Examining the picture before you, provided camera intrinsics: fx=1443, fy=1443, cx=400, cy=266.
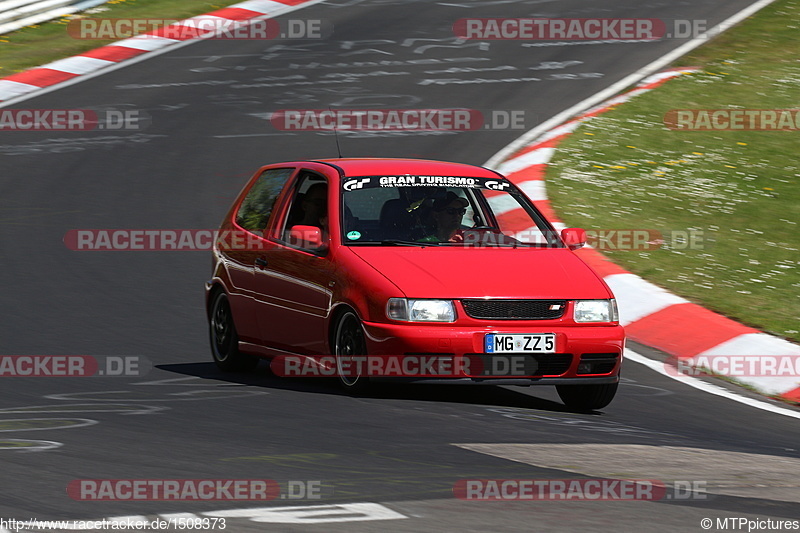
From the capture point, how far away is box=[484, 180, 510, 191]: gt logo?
967 cm

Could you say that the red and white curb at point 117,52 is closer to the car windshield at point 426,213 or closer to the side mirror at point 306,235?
the car windshield at point 426,213

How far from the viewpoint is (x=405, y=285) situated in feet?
27.2

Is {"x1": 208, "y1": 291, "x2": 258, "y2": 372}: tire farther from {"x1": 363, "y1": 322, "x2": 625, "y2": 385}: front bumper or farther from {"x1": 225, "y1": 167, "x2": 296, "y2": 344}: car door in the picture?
{"x1": 363, "y1": 322, "x2": 625, "y2": 385}: front bumper

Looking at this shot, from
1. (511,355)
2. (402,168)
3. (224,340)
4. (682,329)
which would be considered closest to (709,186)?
(682,329)

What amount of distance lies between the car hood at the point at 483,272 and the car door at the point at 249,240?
3.97 ft

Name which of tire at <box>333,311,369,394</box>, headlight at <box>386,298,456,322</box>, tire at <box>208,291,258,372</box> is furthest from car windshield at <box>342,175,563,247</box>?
tire at <box>208,291,258,372</box>

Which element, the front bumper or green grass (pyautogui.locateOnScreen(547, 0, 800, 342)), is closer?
the front bumper

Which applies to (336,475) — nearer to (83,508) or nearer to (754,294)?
(83,508)

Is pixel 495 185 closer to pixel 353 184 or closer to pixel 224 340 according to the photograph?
pixel 353 184

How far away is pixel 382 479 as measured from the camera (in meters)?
6.29

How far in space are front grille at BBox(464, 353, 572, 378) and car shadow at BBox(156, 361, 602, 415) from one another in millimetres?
270

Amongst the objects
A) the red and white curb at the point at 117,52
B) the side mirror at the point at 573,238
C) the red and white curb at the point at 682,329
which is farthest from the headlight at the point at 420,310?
the red and white curb at the point at 117,52

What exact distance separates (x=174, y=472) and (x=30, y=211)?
8674 mm

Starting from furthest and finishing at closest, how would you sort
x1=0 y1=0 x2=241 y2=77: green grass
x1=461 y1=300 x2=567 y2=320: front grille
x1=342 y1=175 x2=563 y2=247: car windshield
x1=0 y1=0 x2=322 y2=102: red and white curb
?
x1=0 y1=0 x2=241 y2=77: green grass, x1=0 y1=0 x2=322 y2=102: red and white curb, x1=342 y1=175 x2=563 y2=247: car windshield, x1=461 y1=300 x2=567 y2=320: front grille
